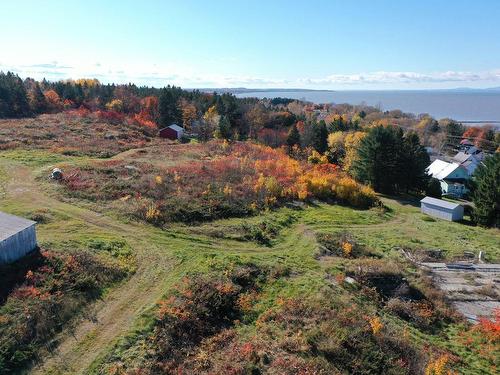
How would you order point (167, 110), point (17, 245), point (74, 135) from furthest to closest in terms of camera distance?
point (167, 110), point (74, 135), point (17, 245)

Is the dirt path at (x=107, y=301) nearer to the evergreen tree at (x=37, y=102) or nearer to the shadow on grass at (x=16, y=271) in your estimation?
the shadow on grass at (x=16, y=271)

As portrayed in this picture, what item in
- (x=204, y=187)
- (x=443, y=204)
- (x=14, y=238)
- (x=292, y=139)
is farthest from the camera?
(x=292, y=139)

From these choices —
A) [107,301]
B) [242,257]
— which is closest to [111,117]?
[242,257]

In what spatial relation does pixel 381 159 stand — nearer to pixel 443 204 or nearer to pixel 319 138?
pixel 443 204

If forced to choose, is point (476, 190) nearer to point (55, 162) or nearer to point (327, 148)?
point (327, 148)

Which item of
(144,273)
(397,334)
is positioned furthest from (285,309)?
(144,273)

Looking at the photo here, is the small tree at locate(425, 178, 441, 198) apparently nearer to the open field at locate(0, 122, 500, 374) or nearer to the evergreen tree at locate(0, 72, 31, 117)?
the open field at locate(0, 122, 500, 374)

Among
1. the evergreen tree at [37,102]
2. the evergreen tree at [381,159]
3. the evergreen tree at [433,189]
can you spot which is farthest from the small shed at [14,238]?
the evergreen tree at [37,102]
